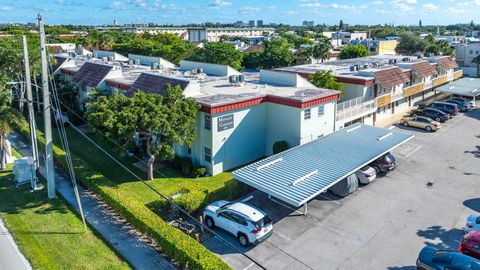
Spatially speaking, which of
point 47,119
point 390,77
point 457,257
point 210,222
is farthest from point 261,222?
point 390,77

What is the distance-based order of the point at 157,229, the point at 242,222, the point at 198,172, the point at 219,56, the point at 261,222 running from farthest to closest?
the point at 219,56 → the point at 198,172 → the point at 242,222 → the point at 261,222 → the point at 157,229

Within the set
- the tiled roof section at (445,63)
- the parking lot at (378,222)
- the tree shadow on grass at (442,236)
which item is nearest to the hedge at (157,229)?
the parking lot at (378,222)

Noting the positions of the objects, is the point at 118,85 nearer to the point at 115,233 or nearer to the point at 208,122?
the point at 208,122

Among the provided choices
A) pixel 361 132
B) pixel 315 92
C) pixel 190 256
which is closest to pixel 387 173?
pixel 361 132

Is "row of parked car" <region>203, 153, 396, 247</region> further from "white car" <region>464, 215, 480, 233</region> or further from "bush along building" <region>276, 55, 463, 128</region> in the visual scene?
"bush along building" <region>276, 55, 463, 128</region>

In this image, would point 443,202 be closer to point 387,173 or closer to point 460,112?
point 387,173

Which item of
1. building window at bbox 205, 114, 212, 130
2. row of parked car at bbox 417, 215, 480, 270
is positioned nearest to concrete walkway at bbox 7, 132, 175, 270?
building window at bbox 205, 114, 212, 130
